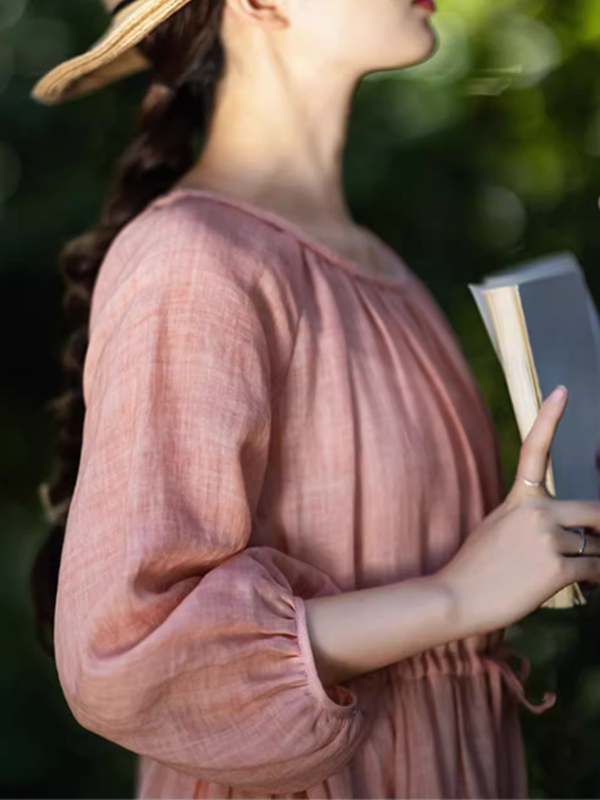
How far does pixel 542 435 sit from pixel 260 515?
26cm

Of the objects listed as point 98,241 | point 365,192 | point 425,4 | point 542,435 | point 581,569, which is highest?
point 425,4

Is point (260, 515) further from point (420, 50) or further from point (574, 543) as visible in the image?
point (420, 50)

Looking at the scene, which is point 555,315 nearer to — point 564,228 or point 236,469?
point 236,469

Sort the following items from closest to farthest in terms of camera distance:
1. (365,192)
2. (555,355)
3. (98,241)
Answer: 1. (555,355)
2. (98,241)
3. (365,192)

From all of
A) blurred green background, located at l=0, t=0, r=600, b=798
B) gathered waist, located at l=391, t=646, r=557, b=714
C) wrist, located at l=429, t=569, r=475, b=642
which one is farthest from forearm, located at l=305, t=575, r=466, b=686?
blurred green background, located at l=0, t=0, r=600, b=798

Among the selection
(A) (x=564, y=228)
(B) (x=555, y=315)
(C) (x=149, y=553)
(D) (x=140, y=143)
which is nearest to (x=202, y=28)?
(D) (x=140, y=143)

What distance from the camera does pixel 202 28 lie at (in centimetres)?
118

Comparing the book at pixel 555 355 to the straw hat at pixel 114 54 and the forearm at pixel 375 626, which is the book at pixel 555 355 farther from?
the straw hat at pixel 114 54

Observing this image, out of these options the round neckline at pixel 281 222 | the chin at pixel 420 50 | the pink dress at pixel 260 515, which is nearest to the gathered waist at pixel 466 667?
the pink dress at pixel 260 515

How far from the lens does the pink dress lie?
0.89 metres

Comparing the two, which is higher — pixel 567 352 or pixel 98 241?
pixel 98 241

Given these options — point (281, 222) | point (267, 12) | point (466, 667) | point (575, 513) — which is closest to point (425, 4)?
point (267, 12)

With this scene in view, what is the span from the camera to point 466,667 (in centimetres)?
110

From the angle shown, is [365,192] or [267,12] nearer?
[267,12]
